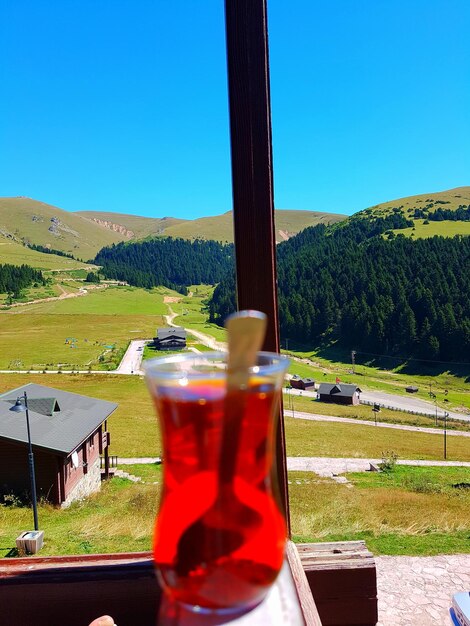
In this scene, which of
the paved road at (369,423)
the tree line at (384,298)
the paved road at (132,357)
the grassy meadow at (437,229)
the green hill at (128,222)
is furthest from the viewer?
the green hill at (128,222)

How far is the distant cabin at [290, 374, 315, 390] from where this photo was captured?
36094 mm

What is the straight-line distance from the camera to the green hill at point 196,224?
12675 cm

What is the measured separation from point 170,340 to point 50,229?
121963 mm

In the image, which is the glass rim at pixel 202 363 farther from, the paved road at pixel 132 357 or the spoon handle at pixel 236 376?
the paved road at pixel 132 357

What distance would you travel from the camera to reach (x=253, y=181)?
49.3 inches

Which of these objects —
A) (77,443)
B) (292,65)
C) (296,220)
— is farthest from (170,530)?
(296,220)

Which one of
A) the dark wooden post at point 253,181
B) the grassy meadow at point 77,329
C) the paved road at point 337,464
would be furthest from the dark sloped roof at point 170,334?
the dark wooden post at point 253,181

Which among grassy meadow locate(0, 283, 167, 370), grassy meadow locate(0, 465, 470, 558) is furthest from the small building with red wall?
grassy meadow locate(0, 283, 167, 370)

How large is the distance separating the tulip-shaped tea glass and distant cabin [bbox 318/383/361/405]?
107 ft

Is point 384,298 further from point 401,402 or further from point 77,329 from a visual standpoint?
point 77,329

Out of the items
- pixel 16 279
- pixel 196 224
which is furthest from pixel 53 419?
pixel 196 224

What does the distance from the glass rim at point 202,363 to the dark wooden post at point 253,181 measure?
2.41 ft

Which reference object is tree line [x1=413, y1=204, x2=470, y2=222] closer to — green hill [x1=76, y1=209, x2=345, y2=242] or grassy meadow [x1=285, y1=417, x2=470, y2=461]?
green hill [x1=76, y1=209, x2=345, y2=242]

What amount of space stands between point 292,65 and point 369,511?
713 cm
